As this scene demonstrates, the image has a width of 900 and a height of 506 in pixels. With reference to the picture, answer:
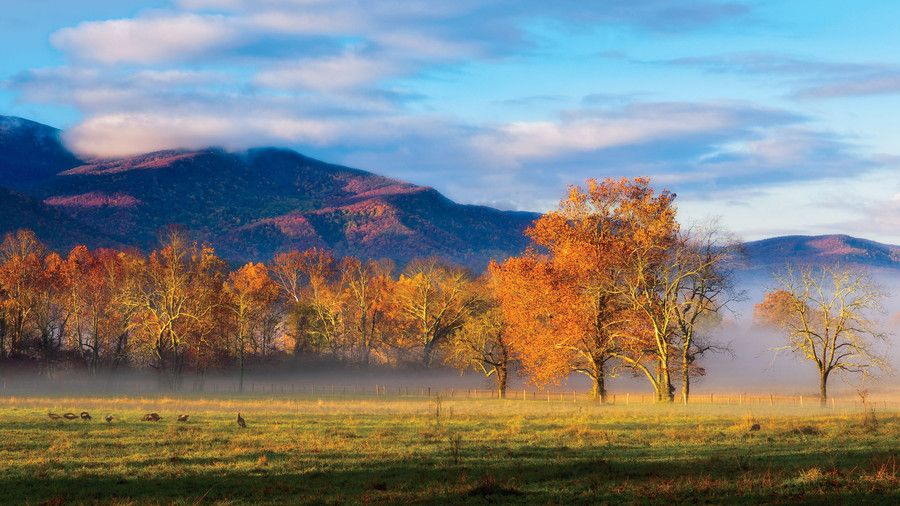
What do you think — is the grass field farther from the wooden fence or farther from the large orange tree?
the wooden fence

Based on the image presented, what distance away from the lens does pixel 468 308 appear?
3381 inches

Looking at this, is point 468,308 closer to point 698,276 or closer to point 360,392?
point 360,392

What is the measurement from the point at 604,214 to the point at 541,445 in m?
30.4

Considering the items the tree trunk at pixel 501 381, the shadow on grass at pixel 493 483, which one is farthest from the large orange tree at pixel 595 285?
the shadow on grass at pixel 493 483

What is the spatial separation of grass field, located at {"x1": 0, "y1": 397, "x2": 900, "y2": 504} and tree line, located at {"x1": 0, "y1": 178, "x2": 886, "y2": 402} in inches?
467

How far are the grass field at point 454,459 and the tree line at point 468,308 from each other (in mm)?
11872

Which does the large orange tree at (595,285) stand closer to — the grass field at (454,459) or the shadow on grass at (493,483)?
the grass field at (454,459)

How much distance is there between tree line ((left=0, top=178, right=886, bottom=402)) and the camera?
194 feet

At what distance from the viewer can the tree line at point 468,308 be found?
5906 centimetres

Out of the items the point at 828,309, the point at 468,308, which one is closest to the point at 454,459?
the point at 828,309

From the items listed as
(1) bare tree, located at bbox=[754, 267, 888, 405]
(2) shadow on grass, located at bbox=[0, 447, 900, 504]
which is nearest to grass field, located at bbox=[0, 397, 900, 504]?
(2) shadow on grass, located at bbox=[0, 447, 900, 504]

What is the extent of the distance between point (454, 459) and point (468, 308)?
56.9 m

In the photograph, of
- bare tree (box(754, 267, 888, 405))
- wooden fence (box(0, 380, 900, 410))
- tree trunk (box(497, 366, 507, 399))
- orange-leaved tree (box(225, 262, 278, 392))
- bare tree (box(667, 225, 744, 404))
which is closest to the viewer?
bare tree (box(667, 225, 744, 404))

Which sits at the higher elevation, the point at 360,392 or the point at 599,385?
the point at 599,385
